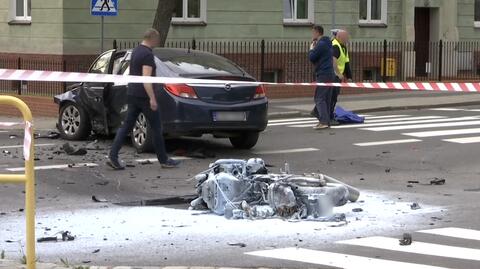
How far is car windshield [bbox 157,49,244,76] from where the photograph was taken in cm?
1329

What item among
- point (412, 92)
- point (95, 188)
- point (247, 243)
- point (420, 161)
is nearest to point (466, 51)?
point (412, 92)

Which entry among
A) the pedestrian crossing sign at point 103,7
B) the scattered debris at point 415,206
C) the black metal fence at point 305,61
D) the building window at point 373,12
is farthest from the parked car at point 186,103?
the building window at point 373,12

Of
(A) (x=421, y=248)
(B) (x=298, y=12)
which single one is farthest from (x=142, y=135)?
(B) (x=298, y=12)

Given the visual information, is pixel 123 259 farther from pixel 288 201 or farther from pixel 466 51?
pixel 466 51

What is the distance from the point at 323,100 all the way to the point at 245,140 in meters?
3.00

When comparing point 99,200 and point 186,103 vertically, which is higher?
point 186,103

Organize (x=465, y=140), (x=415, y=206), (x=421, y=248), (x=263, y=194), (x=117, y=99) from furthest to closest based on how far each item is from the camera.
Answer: (x=465, y=140)
(x=117, y=99)
(x=415, y=206)
(x=263, y=194)
(x=421, y=248)

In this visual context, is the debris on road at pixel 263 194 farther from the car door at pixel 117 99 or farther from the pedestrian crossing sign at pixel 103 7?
the pedestrian crossing sign at pixel 103 7

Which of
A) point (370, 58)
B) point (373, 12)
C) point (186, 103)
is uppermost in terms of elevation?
point (373, 12)

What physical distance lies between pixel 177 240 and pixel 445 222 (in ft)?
8.58

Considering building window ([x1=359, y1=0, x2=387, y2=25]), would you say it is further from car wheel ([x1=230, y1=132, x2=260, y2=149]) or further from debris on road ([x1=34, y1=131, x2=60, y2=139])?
car wheel ([x1=230, y1=132, x2=260, y2=149])

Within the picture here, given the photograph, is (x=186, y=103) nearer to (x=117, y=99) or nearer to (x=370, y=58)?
(x=117, y=99)

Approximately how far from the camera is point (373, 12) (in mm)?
29109

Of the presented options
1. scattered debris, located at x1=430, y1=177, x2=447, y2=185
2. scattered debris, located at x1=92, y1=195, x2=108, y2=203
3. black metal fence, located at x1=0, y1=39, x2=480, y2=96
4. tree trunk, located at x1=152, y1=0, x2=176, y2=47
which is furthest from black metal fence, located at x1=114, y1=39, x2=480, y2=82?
scattered debris, located at x1=92, y1=195, x2=108, y2=203
